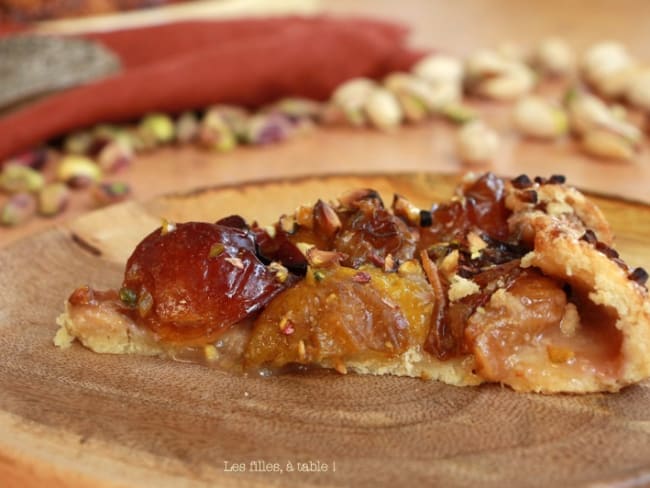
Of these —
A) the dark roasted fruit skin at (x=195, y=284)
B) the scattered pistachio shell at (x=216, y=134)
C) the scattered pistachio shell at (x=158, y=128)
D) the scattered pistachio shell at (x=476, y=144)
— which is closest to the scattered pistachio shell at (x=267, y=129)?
the scattered pistachio shell at (x=216, y=134)

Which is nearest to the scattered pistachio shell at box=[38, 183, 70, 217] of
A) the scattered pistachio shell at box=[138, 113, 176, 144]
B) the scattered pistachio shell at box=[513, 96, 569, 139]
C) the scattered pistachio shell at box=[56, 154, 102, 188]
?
the scattered pistachio shell at box=[56, 154, 102, 188]

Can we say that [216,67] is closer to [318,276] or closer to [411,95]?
[411,95]

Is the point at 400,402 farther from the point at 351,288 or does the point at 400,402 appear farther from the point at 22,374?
the point at 22,374

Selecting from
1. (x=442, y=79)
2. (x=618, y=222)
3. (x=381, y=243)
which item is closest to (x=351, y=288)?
(x=381, y=243)

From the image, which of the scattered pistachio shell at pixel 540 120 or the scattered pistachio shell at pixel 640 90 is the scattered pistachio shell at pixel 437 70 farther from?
the scattered pistachio shell at pixel 640 90

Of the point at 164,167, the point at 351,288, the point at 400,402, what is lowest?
the point at 164,167

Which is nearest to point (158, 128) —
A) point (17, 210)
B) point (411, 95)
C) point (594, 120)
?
point (17, 210)
